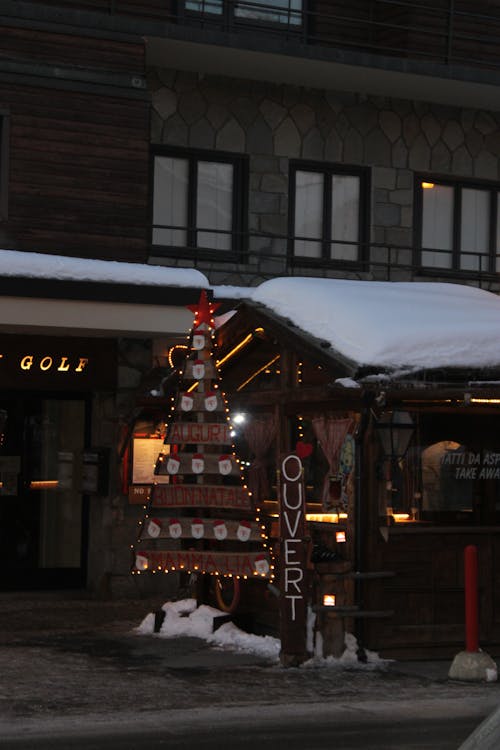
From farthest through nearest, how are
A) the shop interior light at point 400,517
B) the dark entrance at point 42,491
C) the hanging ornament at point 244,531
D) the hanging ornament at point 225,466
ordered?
the dark entrance at point 42,491, the hanging ornament at point 225,466, the hanging ornament at point 244,531, the shop interior light at point 400,517

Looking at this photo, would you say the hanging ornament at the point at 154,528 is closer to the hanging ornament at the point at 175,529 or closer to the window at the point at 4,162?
the hanging ornament at the point at 175,529

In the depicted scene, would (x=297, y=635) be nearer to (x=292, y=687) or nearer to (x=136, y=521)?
(x=292, y=687)

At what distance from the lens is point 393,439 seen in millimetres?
14164

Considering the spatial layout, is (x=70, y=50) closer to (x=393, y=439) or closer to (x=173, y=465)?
(x=173, y=465)

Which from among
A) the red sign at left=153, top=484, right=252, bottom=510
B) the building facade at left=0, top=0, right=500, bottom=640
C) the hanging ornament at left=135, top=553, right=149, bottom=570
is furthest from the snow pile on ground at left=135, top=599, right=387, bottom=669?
the building facade at left=0, top=0, right=500, bottom=640

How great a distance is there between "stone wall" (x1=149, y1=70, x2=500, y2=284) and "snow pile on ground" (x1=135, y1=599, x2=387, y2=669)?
6.07 metres

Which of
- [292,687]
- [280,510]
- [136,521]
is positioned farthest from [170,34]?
[292,687]

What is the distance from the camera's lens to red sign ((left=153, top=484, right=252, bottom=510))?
47.8 feet

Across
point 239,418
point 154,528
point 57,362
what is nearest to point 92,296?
point 57,362

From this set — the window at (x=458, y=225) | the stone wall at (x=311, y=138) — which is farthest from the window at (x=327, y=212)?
the window at (x=458, y=225)

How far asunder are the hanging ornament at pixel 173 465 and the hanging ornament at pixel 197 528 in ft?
1.79

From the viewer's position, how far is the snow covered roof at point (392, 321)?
13445mm

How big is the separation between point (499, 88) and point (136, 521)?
816cm

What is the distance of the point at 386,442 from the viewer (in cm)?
1411
